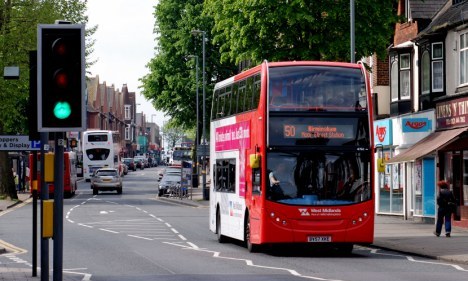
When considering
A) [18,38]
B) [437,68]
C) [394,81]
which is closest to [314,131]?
[437,68]

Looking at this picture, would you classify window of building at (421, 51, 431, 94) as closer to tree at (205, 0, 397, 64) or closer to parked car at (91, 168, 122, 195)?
tree at (205, 0, 397, 64)

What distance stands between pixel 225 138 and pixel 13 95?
98.0 ft

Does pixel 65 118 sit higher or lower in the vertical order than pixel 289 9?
lower

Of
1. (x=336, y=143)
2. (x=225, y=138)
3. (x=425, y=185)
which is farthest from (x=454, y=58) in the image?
(x=336, y=143)

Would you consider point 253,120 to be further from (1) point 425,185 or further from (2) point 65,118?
(1) point 425,185

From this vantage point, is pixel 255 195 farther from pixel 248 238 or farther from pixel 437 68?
pixel 437 68

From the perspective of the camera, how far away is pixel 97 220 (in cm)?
4212

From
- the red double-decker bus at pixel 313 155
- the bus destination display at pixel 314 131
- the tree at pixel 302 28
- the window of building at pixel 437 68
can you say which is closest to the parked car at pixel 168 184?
the tree at pixel 302 28

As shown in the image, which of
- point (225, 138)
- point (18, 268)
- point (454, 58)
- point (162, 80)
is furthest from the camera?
point (162, 80)

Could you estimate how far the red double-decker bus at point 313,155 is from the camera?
24219mm

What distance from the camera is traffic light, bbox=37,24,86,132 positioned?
11953 mm

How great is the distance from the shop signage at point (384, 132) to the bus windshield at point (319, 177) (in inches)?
746

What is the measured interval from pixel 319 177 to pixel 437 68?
15817mm

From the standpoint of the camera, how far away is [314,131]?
24.2 meters
